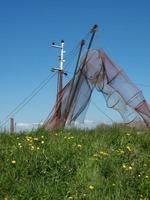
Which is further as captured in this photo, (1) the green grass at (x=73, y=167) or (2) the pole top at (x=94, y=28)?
(2) the pole top at (x=94, y=28)

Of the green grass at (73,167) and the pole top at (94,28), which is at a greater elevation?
the pole top at (94,28)

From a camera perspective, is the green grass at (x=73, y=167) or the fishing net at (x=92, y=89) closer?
the green grass at (x=73, y=167)

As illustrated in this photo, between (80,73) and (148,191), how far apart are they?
7.85 metres

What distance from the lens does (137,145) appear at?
959 centimetres

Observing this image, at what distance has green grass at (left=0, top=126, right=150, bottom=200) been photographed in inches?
279

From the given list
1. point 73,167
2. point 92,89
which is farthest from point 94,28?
point 73,167

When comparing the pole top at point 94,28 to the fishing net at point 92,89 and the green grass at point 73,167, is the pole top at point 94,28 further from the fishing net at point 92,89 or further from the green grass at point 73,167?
the green grass at point 73,167

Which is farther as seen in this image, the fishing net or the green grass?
the fishing net

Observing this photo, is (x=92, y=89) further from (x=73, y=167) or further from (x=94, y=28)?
(x=73, y=167)

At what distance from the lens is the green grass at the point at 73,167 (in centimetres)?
709

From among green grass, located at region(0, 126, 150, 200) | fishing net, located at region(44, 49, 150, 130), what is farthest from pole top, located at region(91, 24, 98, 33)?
green grass, located at region(0, 126, 150, 200)

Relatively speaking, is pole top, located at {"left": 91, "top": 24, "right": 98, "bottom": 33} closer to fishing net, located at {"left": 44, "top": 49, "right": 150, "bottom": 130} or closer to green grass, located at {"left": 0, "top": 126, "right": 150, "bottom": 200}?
fishing net, located at {"left": 44, "top": 49, "right": 150, "bottom": 130}

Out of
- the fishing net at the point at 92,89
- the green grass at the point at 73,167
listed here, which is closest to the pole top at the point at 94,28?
the fishing net at the point at 92,89

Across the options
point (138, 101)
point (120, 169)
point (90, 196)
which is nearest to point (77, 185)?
point (90, 196)
